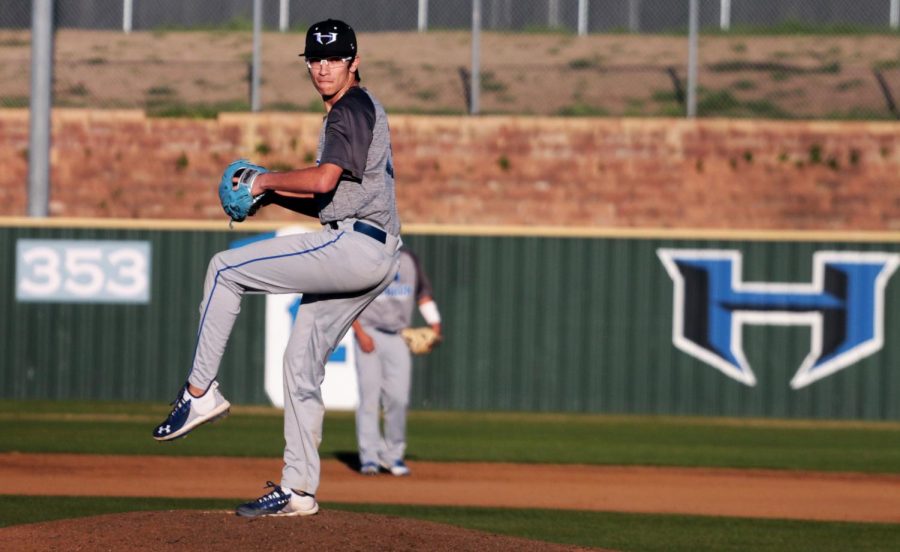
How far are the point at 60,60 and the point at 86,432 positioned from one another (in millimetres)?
9963

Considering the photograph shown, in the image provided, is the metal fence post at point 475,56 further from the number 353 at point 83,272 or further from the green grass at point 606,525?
the green grass at point 606,525

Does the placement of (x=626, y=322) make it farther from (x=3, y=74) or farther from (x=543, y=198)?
(x=3, y=74)

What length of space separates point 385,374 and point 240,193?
214 inches

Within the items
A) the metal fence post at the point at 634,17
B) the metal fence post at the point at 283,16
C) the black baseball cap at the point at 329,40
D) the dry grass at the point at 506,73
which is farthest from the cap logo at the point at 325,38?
the metal fence post at the point at 634,17

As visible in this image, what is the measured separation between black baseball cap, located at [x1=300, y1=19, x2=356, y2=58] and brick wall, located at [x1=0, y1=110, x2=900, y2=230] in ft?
47.8

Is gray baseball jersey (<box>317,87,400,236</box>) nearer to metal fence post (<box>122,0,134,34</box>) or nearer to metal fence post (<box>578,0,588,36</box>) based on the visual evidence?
metal fence post (<box>122,0,134,34</box>)

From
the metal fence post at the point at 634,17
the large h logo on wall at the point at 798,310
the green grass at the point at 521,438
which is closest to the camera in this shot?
the green grass at the point at 521,438

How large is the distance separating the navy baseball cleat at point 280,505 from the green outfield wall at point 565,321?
10960mm

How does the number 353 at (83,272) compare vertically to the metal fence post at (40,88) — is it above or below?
below

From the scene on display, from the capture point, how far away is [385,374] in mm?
11180

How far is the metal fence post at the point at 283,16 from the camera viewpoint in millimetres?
23938

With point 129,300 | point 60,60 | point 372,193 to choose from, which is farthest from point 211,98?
point 372,193

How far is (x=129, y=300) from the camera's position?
17219 millimetres

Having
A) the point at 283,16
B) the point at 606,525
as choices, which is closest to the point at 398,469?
the point at 606,525
